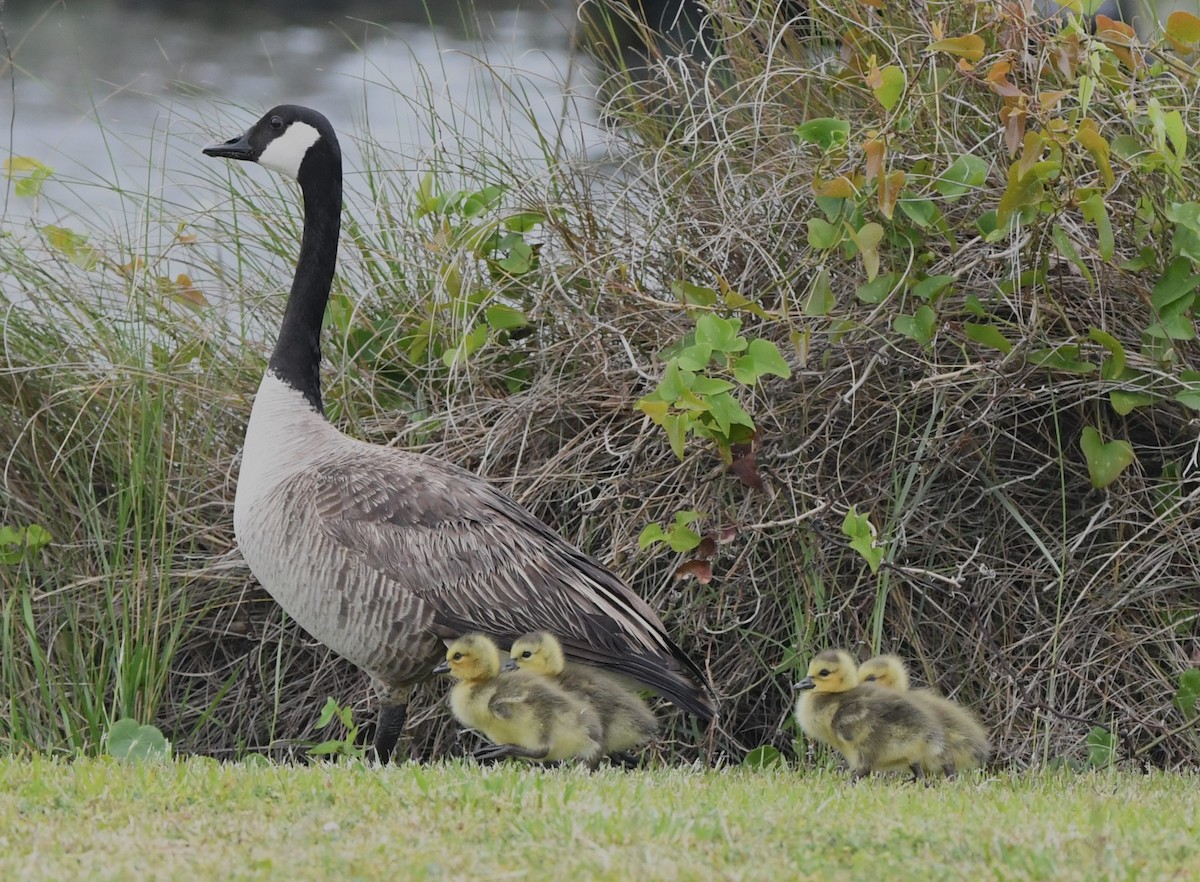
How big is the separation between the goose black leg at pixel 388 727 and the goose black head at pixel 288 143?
2.32 metres

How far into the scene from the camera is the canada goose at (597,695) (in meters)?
5.11

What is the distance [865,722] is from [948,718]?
32cm

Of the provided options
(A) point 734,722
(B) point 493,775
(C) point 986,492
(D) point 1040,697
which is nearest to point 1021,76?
(C) point 986,492

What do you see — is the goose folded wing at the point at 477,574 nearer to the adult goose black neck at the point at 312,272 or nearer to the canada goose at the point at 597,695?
the canada goose at the point at 597,695

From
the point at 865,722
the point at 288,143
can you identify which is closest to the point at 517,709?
the point at 865,722

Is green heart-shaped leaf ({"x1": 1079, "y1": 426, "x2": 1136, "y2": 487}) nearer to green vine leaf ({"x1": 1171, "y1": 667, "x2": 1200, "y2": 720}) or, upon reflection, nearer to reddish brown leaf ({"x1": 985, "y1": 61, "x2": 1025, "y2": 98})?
green vine leaf ({"x1": 1171, "y1": 667, "x2": 1200, "y2": 720})

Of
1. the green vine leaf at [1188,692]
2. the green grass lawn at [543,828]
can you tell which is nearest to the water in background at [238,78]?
the green vine leaf at [1188,692]

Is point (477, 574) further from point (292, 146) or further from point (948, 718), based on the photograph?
point (292, 146)

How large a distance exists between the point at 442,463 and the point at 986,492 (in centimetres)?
216

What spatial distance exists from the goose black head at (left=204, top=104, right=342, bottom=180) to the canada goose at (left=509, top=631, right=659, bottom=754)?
2.42 meters

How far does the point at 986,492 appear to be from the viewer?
5945mm

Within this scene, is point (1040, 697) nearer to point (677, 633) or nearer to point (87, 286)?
point (677, 633)

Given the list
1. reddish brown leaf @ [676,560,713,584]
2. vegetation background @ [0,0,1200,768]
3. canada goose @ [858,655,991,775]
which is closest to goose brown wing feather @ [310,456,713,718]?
reddish brown leaf @ [676,560,713,584]

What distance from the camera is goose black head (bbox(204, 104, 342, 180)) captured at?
6.36m
